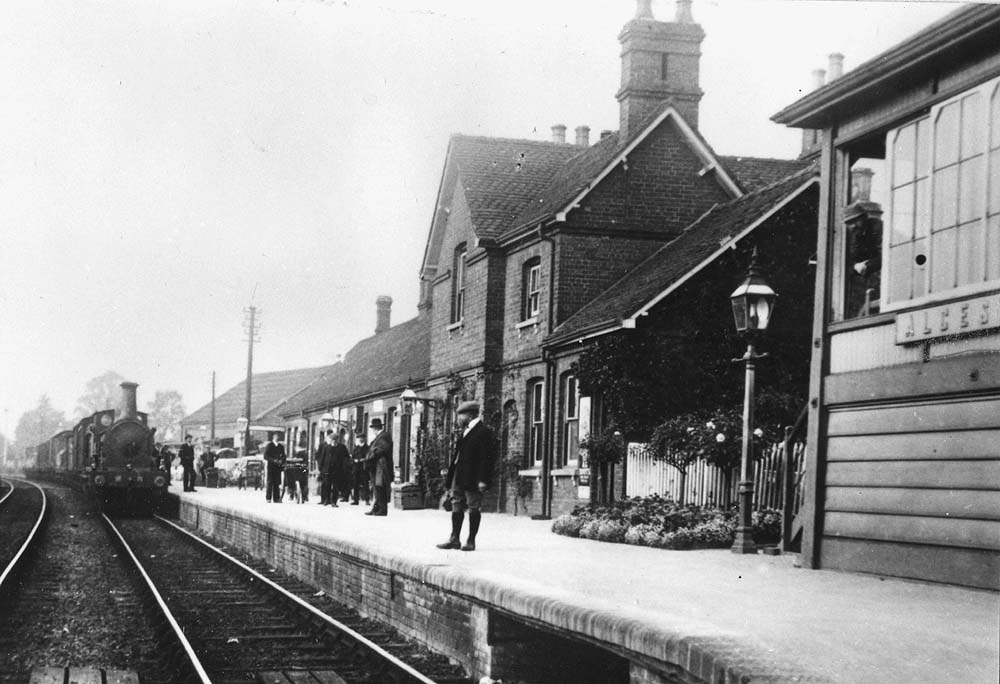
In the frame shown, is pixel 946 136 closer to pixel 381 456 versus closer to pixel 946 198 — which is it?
pixel 946 198

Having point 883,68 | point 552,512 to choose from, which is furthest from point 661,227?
point 883,68

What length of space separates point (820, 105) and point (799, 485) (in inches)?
153

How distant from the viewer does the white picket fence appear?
46.9ft

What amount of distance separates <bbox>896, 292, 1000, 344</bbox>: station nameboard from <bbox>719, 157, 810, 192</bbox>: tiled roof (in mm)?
16548

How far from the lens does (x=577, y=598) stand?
7641 millimetres

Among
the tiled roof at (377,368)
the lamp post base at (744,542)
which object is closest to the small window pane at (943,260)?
the lamp post base at (744,542)

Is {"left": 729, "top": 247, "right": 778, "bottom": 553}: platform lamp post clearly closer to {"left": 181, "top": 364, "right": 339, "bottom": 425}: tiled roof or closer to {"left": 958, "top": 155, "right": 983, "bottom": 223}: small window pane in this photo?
{"left": 958, "top": 155, "right": 983, "bottom": 223}: small window pane

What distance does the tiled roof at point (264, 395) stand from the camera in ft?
223

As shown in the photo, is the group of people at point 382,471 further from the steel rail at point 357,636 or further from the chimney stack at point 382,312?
the chimney stack at point 382,312

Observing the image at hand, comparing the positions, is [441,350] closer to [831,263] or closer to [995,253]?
[831,263]

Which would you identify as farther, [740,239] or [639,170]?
[639,170]

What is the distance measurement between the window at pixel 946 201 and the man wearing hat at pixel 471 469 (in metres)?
4.23

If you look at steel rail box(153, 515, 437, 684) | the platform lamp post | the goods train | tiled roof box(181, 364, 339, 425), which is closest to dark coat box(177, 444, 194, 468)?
the goods train

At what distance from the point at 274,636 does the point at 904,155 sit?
6.71m
